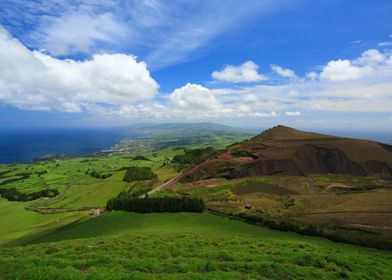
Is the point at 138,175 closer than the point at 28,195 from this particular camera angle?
Yes

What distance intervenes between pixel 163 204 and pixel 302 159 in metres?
41.3

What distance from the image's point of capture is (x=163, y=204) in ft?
183

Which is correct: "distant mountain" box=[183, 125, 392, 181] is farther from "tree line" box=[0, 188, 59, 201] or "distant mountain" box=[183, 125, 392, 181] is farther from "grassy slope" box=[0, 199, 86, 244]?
"tree line" box=[0, 188, 59, 201]

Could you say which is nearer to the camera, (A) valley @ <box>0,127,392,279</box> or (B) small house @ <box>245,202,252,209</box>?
(A) valley @ <box>0,127,392,279</box>

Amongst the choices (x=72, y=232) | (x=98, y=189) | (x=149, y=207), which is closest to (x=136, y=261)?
(x=72, y=232)

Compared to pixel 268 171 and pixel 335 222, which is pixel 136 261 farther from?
pixel 268 171

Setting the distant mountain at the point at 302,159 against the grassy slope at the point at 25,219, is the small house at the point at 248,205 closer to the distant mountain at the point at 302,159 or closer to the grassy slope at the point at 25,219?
the distant mountain at the point at 302,159

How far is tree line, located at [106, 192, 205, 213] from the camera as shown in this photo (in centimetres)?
5369

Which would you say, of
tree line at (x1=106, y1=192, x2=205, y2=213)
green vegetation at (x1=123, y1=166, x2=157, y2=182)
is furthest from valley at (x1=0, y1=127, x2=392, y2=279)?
green vegetation at (x1=123, y1=166, x2=157, y2=182)

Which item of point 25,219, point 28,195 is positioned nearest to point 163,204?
point 25,219

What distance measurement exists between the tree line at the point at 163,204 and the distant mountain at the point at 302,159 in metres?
23.1

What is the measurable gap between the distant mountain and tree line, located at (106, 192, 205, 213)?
2313cm

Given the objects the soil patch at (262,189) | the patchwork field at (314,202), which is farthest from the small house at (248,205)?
the soil patch at (262,189)

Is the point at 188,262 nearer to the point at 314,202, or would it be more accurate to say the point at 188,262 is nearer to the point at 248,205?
the point at 248,205
